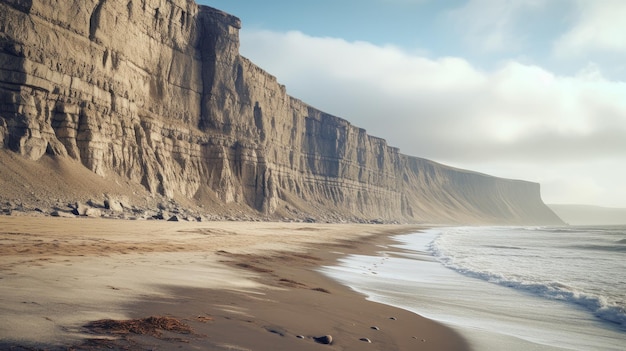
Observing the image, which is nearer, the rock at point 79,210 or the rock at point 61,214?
the rock at point 61,214

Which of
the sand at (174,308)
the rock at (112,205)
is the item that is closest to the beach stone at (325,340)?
the sand at (174,308)

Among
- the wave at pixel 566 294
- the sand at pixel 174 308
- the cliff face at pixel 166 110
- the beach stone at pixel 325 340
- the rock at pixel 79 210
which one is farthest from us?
the cliff face at pixel 166 110

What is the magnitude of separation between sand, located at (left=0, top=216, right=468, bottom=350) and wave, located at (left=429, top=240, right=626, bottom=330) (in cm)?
456

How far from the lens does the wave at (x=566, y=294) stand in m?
8.45

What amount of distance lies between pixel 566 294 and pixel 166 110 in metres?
46.4

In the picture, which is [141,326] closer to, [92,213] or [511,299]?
[511,299]

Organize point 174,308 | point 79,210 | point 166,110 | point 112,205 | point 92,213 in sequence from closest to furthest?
1. point 174,308
2. point 79,210
3. point 92,213
4. point 112,205
5. point 166,110

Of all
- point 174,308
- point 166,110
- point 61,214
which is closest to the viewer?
point 174,308

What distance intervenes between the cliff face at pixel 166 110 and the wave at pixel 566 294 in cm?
2985

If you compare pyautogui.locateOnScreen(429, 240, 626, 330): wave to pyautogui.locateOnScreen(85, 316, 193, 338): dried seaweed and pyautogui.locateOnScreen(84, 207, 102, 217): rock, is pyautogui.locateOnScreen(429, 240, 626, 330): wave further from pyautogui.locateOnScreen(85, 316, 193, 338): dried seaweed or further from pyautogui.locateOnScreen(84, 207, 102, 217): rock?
pyautogui.locateOnScreen(84, 207, 102, 217): rock

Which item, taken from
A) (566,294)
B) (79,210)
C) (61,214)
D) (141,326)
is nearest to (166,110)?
(79,210)

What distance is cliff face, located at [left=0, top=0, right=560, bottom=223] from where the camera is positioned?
3075 centimetres

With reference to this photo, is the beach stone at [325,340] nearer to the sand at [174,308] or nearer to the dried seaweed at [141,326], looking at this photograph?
the sand at [174,308]

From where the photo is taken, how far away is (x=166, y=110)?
48.7 metres
